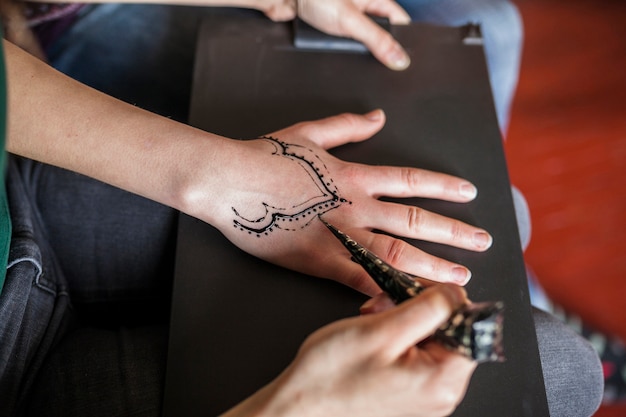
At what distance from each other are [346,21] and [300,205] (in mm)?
295

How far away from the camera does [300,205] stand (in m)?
0.64

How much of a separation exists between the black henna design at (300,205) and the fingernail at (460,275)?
0.14m

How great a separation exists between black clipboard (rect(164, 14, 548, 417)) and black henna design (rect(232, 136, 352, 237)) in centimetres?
4

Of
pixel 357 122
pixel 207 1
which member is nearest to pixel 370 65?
pixel 357 122

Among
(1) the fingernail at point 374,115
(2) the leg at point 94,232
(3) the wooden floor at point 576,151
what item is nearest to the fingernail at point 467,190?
(1) the fingernail at point 374,115

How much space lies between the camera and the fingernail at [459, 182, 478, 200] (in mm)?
664

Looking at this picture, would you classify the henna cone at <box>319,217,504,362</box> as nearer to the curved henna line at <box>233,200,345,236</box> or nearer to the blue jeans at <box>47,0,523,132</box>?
the curved henna line at <box>233,200,345,236</box>

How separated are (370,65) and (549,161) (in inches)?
30.2

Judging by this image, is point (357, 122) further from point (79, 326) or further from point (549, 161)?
point (549, 161)

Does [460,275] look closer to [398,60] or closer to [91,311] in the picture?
[398,60]

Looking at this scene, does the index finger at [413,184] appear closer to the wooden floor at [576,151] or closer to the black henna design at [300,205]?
the black henna design at [300,205]

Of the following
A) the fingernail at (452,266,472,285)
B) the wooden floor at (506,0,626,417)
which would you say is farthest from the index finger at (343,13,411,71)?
the wooden floor at (506,0,626,417)

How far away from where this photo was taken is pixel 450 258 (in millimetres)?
635

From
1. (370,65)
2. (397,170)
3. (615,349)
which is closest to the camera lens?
(397,170)
